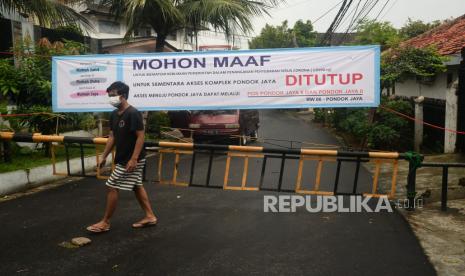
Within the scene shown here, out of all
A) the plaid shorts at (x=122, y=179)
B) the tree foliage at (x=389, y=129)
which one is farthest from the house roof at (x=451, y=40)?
the plaid shorts at (x=122, y=179)

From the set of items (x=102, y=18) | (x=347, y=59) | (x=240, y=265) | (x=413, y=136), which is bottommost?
(x=240, y=265)

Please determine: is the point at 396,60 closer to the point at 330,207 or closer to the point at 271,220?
the point at 330,207

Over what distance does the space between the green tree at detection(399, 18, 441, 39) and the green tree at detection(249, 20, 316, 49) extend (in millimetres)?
11522

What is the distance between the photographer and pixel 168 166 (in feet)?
36.0

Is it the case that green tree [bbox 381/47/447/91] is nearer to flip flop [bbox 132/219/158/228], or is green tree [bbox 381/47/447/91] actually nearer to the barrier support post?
the barrier support post

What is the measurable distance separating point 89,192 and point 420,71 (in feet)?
29.5

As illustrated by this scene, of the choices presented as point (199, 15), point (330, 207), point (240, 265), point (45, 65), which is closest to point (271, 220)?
point (330, 207)

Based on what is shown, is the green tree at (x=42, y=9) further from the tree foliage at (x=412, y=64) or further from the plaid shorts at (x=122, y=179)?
the tree foliage at (x=412, y=64)

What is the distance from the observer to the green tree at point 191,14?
1446 centimetres

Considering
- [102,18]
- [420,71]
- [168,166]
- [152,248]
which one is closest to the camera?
[152,248]

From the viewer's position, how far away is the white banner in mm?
7547

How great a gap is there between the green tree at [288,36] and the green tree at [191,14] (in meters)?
24.8

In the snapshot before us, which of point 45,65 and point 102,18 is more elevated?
point 102,18

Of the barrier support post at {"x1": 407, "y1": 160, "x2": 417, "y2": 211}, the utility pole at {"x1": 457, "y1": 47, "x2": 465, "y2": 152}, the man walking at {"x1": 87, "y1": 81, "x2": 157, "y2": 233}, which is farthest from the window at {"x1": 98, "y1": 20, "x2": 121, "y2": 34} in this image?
the barrier support post at {"x1": 407, "y1": 160, "x2": 417, "y2": 211}
